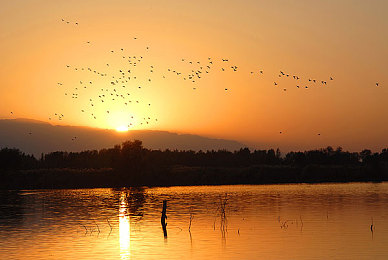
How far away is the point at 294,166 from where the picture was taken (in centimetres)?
19288

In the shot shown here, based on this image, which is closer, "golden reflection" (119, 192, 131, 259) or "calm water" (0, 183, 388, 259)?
"calm water" (0, 183, 388, 259)

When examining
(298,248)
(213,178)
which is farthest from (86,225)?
(213,178)

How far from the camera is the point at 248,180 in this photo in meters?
180

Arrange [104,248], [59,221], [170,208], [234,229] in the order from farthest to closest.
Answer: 1. [170,208]
2. [59,221]
3. [234,229]
4. [104,248]

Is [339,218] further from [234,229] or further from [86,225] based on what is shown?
[86,225]

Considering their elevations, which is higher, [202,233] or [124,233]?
[124,233]

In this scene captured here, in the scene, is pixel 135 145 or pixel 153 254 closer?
pixel 153 254

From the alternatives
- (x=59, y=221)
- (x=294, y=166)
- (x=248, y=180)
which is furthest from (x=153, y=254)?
(x=294, y=166)

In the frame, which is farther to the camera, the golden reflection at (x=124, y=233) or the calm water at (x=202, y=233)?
the golden reflection at (x=124, y=233)

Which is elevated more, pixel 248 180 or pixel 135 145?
pixel 135 145

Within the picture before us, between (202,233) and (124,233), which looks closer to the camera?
(202,233)

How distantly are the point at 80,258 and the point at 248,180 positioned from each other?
5525 inches

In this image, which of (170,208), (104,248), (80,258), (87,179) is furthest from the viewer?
(87,179)

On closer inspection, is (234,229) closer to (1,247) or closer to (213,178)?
(1,247)
